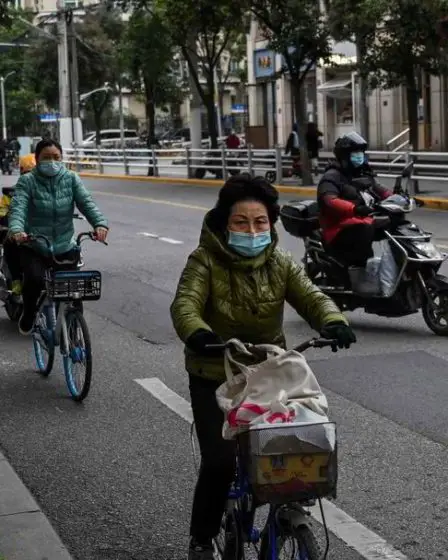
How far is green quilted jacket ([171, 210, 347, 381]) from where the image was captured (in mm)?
4445

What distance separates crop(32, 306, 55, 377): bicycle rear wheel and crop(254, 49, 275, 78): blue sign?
50613mm

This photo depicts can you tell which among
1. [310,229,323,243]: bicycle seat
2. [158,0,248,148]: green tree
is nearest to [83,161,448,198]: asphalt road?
[158,0,248,148]: green tree

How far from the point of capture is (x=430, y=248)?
34.2 feet

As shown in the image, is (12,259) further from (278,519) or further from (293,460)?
(293,460)

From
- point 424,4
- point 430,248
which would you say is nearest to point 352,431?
point 430,248

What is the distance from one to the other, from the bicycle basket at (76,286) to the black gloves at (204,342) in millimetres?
4239

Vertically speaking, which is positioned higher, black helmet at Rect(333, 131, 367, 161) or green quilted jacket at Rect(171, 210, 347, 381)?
black helmet at Rect(333, 131, 367, 161)

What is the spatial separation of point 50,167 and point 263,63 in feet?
171

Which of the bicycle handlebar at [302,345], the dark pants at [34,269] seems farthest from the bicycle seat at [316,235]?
the bicycle handlebar at [302,345]

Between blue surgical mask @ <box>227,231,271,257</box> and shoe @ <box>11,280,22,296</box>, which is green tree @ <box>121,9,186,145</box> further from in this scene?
blue surgical mask @ <box>227,231,271,257</box>

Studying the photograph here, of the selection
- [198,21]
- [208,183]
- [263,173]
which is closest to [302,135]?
[263,173]

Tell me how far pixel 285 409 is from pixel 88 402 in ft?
15.3

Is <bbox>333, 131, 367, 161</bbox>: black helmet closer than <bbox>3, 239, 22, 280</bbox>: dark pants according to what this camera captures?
Yes

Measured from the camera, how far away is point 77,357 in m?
8.25
